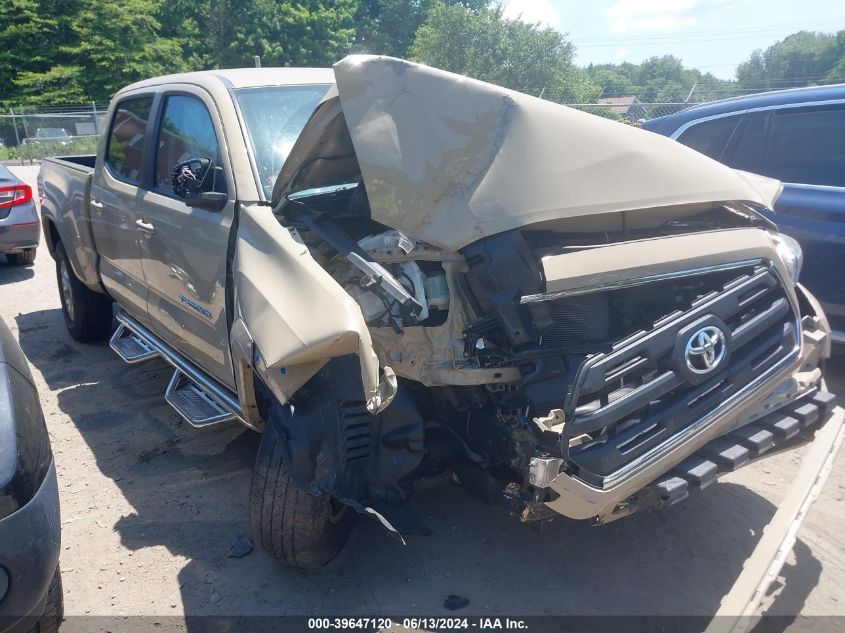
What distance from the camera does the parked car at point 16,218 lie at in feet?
27.6

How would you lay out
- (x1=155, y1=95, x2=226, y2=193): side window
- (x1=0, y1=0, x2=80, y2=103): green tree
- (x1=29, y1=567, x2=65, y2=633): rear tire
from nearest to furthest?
(x1=29, y1=567, x2=65, y2=633): rear tire, (x1=155, y1=95, x2=226, y2=193): side window, (x1=0, y1=0, x2=80, y2=103): green tree

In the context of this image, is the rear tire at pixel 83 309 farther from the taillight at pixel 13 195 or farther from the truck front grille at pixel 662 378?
the truck front grille at pixel 662 378

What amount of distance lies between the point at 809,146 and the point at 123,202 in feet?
14.9

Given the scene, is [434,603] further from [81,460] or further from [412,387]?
[81,460]

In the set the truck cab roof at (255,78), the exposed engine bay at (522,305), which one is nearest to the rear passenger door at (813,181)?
the exposed engine bay at (522,305)

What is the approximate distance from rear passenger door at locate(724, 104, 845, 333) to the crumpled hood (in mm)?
2050

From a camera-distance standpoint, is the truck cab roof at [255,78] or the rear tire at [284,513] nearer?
the rear tire at [284,513]

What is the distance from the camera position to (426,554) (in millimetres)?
3309

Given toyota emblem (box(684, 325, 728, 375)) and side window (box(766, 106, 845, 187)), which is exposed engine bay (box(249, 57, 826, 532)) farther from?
side window (box(766, 106, 845, 187))

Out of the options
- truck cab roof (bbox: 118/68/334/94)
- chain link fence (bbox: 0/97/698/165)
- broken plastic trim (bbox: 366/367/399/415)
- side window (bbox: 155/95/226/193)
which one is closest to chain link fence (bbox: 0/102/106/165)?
chain link fence (bbox: 0/97/698/165)

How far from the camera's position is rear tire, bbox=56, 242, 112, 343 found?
19.6 ft

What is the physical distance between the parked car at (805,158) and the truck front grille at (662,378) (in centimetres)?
215

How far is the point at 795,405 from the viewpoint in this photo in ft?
9.62

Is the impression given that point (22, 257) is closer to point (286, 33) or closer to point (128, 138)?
point (128, 138)
